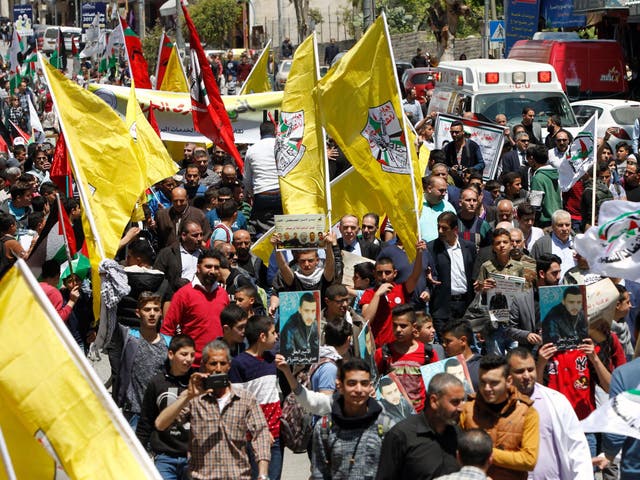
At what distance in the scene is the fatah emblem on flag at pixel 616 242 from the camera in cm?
705

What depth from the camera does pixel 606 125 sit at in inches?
844

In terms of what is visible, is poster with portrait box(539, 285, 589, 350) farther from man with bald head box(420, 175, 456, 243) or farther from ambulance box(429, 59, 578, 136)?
ambulance box(429, 59, 578, 136)

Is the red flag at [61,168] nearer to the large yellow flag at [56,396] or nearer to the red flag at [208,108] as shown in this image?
the red flag at [208,108]

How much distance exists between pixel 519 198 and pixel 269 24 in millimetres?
60784

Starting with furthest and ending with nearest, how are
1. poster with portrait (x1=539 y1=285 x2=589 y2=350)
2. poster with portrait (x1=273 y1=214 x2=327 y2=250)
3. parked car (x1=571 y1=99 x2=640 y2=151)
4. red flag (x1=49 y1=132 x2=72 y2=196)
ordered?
parked car (x1=571 y1=99 x2=640 y2=151) → red flag (x1=49 y1=132 x2=72 y2=196) → poster with portrait (x1=273 y1=214 x2=327 y2=250) → poster with portrait (x1=539 y1=285 x2=589 y2=350)

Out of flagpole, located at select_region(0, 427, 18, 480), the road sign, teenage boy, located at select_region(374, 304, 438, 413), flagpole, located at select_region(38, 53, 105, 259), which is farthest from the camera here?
the road sign

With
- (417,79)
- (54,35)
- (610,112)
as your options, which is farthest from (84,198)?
(54,35)

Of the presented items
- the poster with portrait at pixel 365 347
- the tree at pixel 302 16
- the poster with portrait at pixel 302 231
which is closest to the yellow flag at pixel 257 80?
the poster with portrait at pixel 302 231

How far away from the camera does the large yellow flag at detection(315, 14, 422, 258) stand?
11234mm

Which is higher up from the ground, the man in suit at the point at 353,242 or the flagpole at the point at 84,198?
the flagpole at the point at 84,198

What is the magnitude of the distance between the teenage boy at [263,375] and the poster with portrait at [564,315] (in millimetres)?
1660

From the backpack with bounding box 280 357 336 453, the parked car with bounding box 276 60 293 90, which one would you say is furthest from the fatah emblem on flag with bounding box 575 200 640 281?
the parked car with bounding box 276 60 293 90

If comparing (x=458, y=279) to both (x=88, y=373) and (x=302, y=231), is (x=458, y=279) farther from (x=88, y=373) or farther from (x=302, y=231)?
(x=88, y=373)

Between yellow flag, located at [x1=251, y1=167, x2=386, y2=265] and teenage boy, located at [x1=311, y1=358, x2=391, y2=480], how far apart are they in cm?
489
